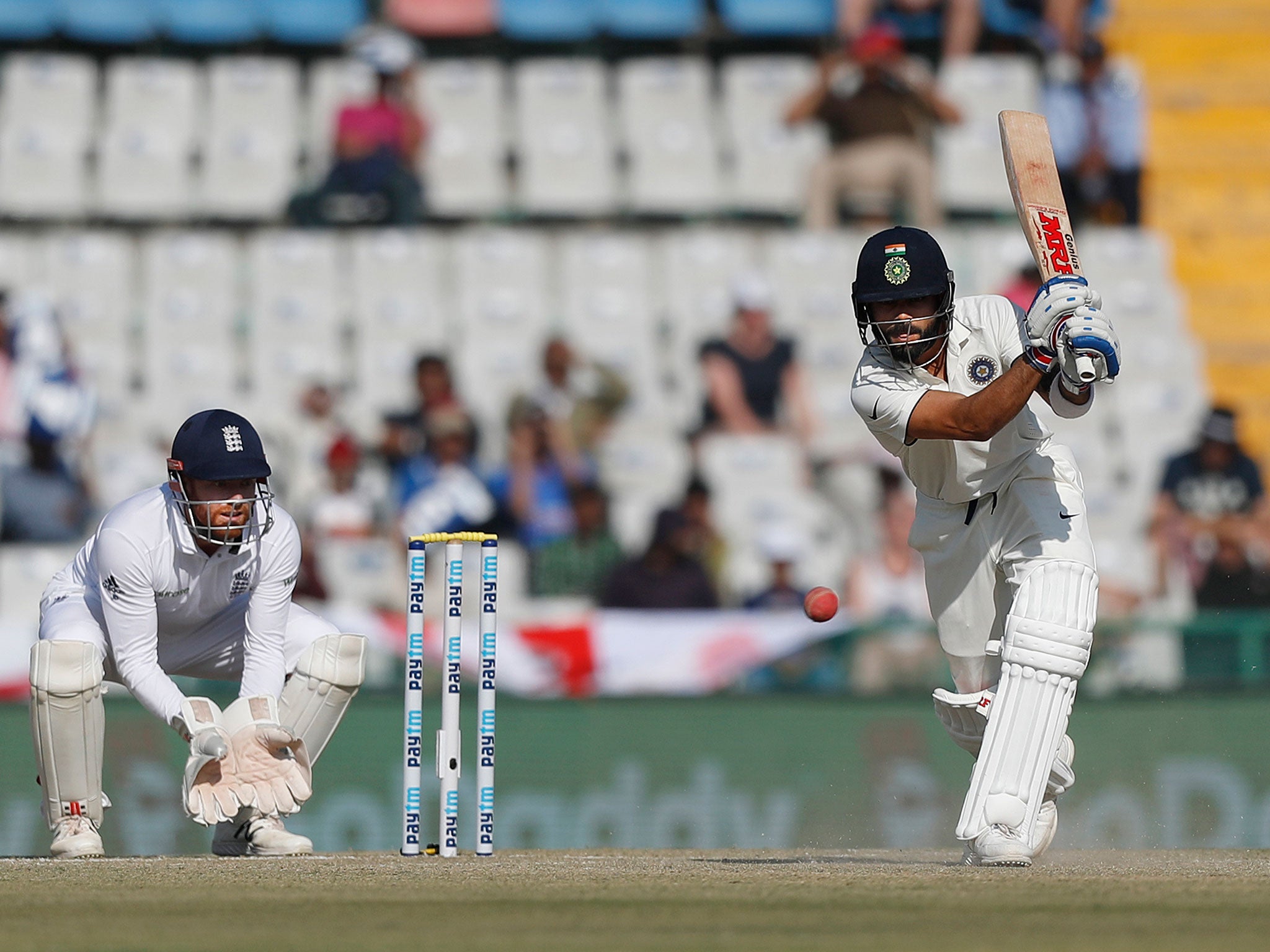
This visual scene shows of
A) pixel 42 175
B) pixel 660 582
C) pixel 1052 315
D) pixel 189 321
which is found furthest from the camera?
pixel 42 175

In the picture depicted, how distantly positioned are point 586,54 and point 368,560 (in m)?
4.77

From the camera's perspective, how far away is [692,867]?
5.09m

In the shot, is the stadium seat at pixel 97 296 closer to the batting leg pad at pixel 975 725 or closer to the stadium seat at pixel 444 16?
the stadium seat at pixel 444 16

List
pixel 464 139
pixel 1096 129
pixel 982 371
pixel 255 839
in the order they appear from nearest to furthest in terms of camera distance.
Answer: pixel 982 371 → pixel 255 839 → pixel 1096 129 → pixel 464 139

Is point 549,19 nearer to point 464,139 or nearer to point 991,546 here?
point 464,139

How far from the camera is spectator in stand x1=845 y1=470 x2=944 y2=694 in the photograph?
7.64 meters

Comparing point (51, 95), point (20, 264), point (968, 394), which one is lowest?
point (968, 394)

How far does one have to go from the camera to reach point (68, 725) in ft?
17.7

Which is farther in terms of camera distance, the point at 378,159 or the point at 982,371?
the point at 378,159

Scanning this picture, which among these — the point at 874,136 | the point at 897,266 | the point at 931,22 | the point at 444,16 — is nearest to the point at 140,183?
the point at 444,16

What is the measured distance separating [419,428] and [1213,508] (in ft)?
12.5

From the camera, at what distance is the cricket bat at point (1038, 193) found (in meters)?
5.22

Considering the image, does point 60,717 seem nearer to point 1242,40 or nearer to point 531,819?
point 531,819

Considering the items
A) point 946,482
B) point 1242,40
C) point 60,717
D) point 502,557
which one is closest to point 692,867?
point 946,482
